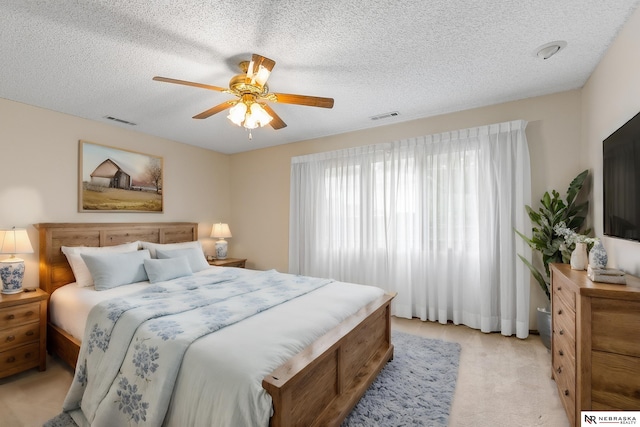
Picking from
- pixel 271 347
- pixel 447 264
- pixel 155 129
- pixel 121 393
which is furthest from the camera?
pixel 155 129

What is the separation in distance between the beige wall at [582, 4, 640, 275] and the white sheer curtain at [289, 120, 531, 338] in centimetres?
55

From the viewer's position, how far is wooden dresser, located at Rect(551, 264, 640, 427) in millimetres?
1455

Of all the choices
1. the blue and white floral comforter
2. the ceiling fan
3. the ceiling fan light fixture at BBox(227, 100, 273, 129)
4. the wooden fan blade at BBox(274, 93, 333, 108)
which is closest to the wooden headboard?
the blue and white floral comforter

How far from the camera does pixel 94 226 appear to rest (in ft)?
11.7

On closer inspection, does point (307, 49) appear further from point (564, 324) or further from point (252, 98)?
point (564, 324)

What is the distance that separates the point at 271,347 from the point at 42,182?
11.3 feet

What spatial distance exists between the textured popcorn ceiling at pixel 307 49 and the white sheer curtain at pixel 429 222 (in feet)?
2.13

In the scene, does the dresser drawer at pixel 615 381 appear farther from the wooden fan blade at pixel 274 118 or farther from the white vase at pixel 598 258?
the wooden fan blade at pixel 274 118

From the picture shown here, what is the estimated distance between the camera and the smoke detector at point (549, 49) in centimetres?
216

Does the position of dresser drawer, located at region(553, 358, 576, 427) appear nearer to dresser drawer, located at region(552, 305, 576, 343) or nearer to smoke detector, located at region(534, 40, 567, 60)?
dresser drawer, located at region(552, 305, 576, 343)

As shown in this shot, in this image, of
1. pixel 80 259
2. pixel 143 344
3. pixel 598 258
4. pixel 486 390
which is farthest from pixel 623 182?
pixel 80 259

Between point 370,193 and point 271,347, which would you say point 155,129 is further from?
point 271,347

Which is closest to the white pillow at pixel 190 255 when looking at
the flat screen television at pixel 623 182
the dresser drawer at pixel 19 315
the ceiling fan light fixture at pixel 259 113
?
the dresser drawer at pixel 19 315

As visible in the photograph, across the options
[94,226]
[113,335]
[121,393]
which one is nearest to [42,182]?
[94,226]
